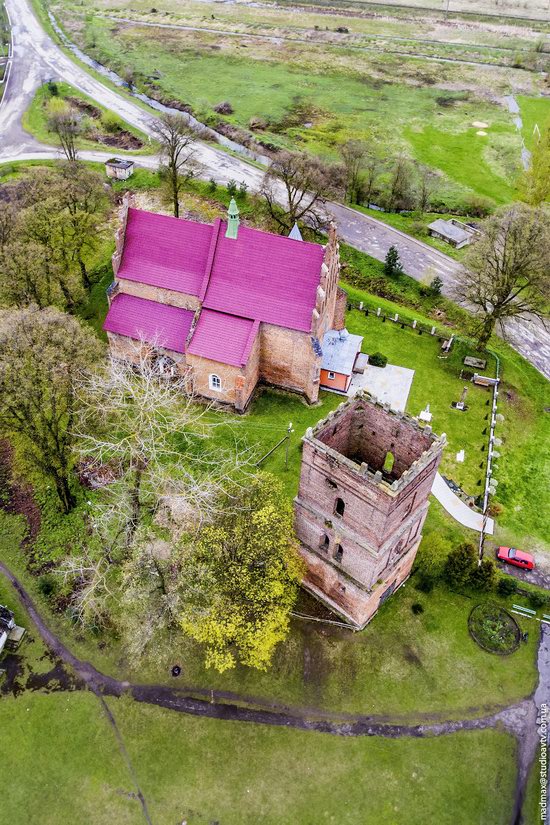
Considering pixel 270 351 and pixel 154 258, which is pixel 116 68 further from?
pixel 270 351

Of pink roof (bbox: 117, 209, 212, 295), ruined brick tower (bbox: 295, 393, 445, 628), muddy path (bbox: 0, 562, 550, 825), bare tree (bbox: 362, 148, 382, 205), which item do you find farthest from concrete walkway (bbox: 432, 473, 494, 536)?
bare tree (bbox: 362, 148, 382, 205)

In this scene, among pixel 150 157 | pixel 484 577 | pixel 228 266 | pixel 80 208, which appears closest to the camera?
pixel 484 577

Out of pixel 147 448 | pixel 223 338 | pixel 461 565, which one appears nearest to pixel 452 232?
pixel 223 338

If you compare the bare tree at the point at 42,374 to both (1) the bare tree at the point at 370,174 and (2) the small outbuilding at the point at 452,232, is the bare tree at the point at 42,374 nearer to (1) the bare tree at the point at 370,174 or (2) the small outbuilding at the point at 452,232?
(2) the small outbuilding at the point at 452,232

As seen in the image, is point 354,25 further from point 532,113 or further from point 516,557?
point 516,557

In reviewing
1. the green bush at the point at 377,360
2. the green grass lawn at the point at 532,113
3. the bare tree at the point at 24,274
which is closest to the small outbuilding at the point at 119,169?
the bare tree at the point at 24,274

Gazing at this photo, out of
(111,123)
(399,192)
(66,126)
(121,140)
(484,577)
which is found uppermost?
(66,126)

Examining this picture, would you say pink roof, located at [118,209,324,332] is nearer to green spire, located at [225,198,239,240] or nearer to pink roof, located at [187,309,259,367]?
green spire, located at [225,198,239,240]
